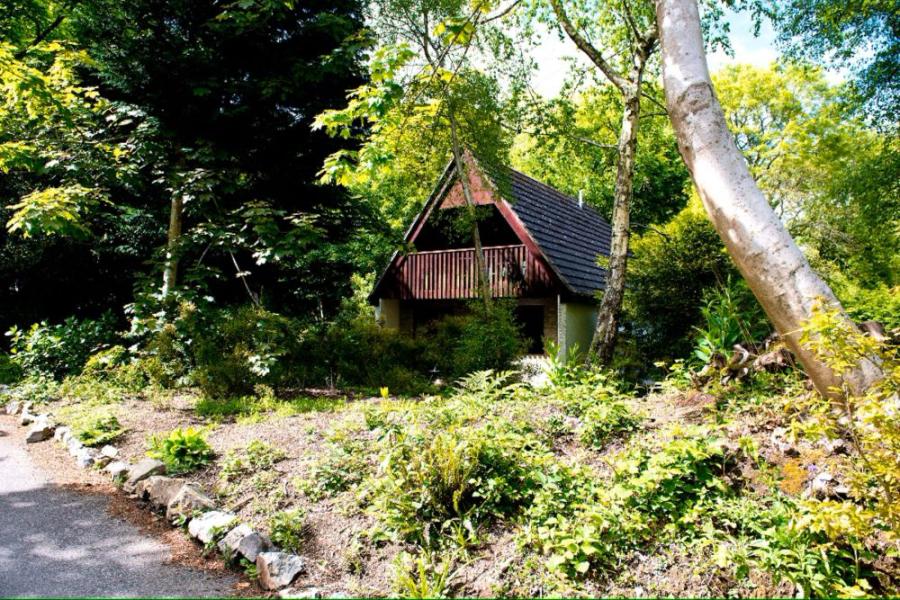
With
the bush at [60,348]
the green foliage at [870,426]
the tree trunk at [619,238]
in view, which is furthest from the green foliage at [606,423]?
the bush at [60,348]

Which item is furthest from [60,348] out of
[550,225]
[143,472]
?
[550,225]

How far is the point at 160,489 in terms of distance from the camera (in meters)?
4.40

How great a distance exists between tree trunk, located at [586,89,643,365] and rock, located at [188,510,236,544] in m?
5.77

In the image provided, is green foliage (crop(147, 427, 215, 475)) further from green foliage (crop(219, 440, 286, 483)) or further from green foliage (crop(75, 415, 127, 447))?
green foliage (crop(75, 415, 127, 447))

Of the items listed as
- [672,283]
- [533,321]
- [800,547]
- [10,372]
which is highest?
[672,283]

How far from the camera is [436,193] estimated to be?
1387cm

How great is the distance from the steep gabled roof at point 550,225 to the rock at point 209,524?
370 inches

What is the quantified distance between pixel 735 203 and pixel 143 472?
5305 mm

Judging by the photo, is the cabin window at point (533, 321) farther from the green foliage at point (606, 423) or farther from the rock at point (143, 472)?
the rock at point (143, 472)

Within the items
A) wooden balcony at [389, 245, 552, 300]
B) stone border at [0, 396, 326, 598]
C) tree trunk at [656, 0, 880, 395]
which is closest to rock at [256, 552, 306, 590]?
stone border at [0, 396, 326, 598]

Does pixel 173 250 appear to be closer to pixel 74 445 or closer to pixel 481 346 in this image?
pixel 74 445

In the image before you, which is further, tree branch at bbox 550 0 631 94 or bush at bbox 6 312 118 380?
bush at bbox 6 312 118 380

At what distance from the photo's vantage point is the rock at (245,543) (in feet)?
11.1

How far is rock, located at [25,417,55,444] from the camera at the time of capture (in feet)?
21.3
